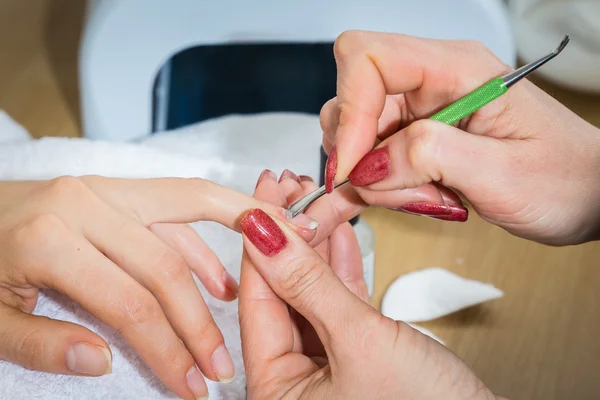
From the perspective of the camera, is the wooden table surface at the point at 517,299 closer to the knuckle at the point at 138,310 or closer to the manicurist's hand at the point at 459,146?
the manicurist's hand at the point at 459,146

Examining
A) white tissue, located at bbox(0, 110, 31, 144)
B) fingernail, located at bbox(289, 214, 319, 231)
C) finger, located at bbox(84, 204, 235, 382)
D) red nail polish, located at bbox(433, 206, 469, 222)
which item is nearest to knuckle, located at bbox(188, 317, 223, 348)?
finger, located at bbox(84, 204, 235, 382)

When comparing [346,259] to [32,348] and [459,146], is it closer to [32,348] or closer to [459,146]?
[459,146]

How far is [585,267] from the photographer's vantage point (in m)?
0.75

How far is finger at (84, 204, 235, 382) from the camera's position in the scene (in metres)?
0.49

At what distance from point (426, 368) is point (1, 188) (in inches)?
15.8

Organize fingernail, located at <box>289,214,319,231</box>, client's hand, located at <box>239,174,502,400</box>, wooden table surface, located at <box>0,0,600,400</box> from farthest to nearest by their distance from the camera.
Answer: wooden table surface, located at <box>0,0,600,400</box>
fingernail, located at <box>289,214,319,231</box>
client's hand, located at <box>239,174,502,400</box>

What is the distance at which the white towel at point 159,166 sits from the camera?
51 cm

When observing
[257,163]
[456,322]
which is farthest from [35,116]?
[456,322]

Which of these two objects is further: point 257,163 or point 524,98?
point 257,163

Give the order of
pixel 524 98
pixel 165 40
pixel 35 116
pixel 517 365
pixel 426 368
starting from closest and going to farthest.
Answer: pixel 426 368, pixel 524 98, pixel 517 365, pixel 165 40, pixel 35 116

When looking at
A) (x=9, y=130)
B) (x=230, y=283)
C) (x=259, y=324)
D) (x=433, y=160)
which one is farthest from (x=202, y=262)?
(x=9, y=130)

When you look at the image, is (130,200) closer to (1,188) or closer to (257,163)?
(1,188)

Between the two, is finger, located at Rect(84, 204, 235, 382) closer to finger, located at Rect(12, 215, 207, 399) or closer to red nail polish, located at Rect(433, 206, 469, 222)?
finger, located at Rect(12, 215, 207, 399)

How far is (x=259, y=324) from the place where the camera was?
0.45 metres
